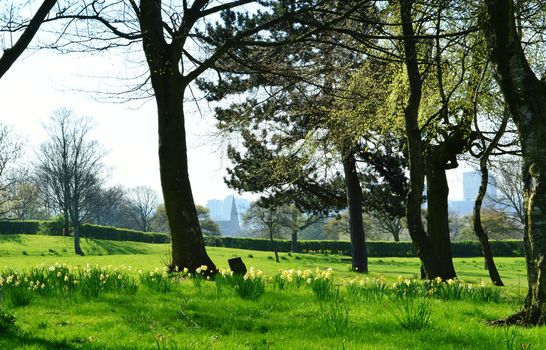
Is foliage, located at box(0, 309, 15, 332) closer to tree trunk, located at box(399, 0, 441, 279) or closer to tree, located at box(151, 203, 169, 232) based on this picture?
tree trunk, located at box(399, 0, 441, 279)

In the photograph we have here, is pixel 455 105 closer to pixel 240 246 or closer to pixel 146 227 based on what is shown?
pixel 240 246

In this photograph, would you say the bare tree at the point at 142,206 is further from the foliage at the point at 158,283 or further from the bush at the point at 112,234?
the foliage at the point at 158,283

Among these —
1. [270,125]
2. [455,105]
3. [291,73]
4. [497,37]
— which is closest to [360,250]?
[270,125]

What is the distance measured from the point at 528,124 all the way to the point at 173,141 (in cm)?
647

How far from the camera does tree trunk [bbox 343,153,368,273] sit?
20094 mm

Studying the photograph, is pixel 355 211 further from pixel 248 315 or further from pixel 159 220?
pixel 159 220

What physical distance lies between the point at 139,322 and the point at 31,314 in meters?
1.38

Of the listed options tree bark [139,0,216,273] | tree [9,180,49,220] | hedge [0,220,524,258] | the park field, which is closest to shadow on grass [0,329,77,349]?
the park field

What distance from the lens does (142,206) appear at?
80.2 meters

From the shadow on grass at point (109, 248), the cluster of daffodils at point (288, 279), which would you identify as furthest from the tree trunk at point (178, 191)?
the shadow on grass at point (109, 248)

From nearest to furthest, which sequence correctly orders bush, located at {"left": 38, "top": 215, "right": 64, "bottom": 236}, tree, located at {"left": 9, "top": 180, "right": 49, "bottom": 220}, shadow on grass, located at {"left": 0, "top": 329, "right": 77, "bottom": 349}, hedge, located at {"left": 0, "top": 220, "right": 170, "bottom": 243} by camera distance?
shadow on grass, located at {"left": 0, "top": 329, "right": 77, "bottom": 349} → tree, located at {"left": 9, "top": 180, "right": 49, "bottom": 220} → hedge, located at {"left": 0, "top": 220, "right": 170, "bottom": 243} → bush, located at {"left": 38, "top": 215, "right": 64, "bottom": 236}

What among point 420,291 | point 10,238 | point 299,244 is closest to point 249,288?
point 420,291

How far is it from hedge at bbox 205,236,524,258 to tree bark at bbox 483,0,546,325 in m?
41.4

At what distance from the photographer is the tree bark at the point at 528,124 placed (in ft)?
16.4
